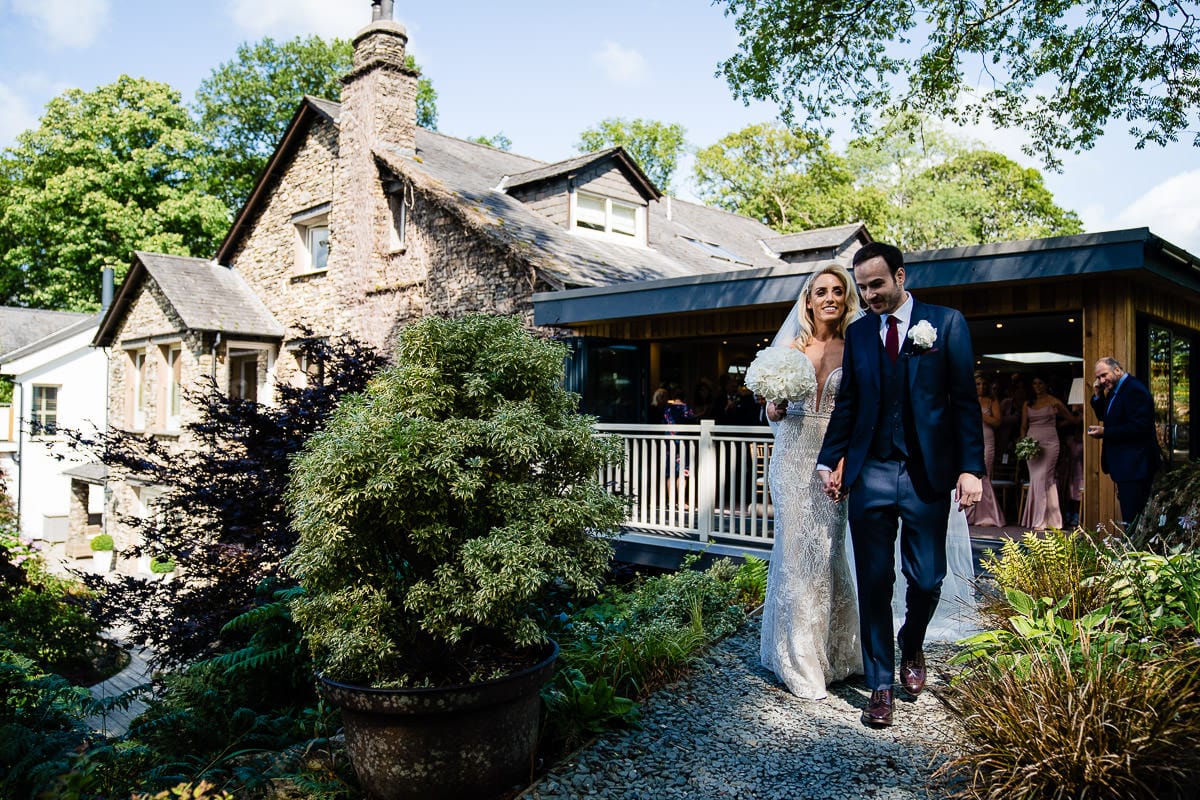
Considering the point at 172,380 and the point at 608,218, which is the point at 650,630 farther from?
the point at 172,380

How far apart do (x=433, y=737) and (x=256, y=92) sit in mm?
37849

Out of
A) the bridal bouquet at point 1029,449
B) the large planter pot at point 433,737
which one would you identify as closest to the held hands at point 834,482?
the large planter pot at point 433,737

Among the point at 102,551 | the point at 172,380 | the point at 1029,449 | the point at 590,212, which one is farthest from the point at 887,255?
the point at 102,551

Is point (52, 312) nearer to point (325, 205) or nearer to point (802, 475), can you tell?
point (325, 205)

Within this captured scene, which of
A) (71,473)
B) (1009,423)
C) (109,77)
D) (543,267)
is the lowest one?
(71,473)

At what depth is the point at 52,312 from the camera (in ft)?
112

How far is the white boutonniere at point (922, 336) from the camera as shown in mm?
3637

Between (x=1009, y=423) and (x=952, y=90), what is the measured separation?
16.3ft

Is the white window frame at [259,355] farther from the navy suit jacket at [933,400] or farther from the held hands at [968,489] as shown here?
the held hands at [968,489]

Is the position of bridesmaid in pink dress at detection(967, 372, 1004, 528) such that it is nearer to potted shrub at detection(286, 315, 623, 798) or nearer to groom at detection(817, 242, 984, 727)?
groom at detection(817, 242, 984, 727)

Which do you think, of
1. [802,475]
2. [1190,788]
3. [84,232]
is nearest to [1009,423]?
[802,475]

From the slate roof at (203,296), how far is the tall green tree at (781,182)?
25257mm

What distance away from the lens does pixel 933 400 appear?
3711 mm

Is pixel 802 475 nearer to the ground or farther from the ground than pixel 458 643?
farther from the ground
